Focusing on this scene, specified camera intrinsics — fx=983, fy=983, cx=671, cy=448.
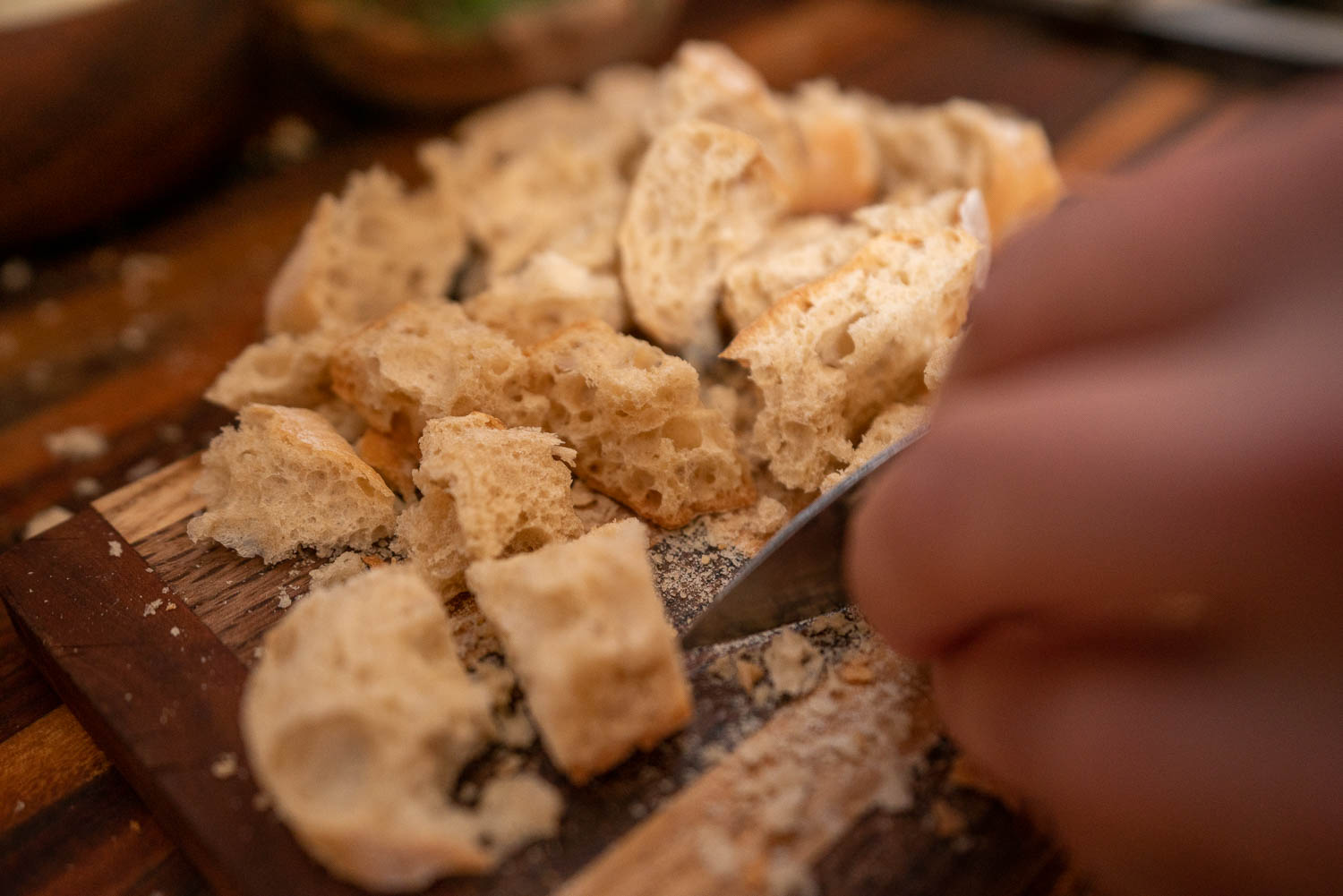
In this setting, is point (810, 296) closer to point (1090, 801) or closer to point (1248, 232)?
point (1248, 232)

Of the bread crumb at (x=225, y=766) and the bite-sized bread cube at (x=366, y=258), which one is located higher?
the bite-sized bread cube at (x=366, y=258)

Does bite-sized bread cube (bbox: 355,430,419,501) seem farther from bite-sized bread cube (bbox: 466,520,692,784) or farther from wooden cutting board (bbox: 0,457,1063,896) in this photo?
bite-sized bread cube (bbox: 466,520,692,784)

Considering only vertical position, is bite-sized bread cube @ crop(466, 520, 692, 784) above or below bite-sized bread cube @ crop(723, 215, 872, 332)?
below

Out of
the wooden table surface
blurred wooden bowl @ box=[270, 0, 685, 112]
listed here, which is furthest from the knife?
blurred wooden bowl @ box=[270, 0, 685, 112]

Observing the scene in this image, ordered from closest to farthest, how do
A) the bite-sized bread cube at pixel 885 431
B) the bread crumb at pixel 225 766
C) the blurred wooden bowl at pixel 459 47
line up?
the bread crumb at pixel 225 766, the bite-sized bread cube at pixel 885 431, the blurred wooden bowl at pixel 459 47

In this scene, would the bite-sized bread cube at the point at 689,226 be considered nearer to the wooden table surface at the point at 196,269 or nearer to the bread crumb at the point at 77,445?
the wooden table surface at the point at 196,269

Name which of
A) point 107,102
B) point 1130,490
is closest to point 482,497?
point 1130,490

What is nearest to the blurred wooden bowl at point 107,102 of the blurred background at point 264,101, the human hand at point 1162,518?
the blurred background at point 264,101
